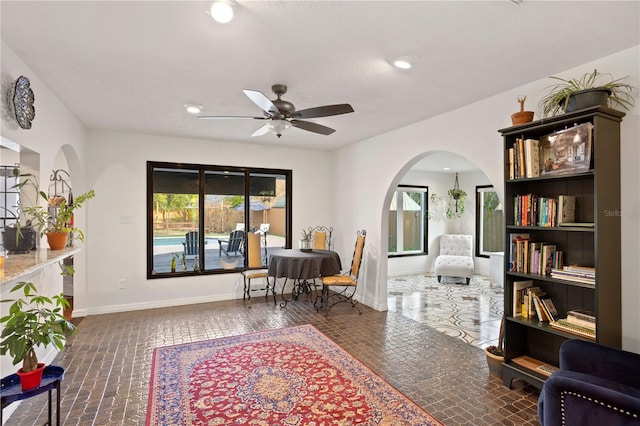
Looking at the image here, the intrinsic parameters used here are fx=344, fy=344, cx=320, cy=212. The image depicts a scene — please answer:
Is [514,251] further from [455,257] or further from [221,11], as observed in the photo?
[455,257]

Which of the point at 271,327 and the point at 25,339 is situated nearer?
the point at 25,339

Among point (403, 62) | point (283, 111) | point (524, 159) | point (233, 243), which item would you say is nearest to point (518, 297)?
point (524, 159)

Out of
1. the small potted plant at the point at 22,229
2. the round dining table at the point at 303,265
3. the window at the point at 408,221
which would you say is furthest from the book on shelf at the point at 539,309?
the window at the point at 408,221

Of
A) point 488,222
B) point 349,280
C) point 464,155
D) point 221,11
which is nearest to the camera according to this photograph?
point 221,11

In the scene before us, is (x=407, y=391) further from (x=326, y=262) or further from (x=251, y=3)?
(x=251, y=3)

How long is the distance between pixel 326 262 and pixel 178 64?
10.6ft

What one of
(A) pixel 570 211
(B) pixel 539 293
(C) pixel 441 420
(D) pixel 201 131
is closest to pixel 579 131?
(A) pixel 570 211

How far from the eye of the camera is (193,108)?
3.97m

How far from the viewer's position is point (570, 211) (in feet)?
8.86

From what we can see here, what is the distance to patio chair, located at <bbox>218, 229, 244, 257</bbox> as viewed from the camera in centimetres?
612

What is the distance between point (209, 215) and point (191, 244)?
573 mm

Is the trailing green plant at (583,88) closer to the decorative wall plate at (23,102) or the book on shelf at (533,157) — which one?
the book on shelf at (533,157)

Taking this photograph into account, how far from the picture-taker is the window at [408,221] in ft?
28.1

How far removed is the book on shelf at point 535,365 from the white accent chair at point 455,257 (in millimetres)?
4334
